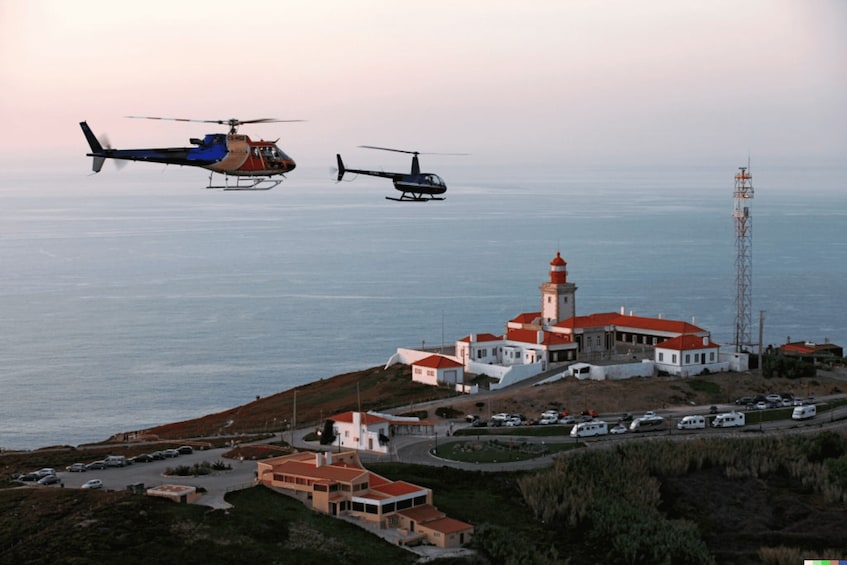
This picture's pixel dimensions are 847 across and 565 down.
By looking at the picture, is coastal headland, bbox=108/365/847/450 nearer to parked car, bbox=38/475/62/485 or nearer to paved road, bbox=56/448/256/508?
paved road, bbox=56/448/256/508

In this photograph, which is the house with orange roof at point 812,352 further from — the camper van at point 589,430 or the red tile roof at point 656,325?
the camper van at point 589,430

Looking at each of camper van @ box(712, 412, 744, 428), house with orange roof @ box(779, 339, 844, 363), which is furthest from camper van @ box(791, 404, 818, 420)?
house with orange roof @ box(779, 339, 844, 363)

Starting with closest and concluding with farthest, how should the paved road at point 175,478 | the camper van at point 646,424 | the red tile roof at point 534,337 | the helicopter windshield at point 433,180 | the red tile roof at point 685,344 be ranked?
the paved road at point 175,478, the camper van at point 646,424, the helicopter windshield at point 433,180, the red tile roof at point 685,344, the red tile roof at point 534,337

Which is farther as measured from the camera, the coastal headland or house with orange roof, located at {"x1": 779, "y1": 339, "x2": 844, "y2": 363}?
house with orange roof, located at {"x1": 779, "y1": 339, "x2": 844, "y2": 363}

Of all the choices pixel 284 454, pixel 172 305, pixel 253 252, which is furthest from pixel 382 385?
pixel 253 252

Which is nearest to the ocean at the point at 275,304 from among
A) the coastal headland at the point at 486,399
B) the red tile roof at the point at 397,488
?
the coastal headland at the point at 486,399

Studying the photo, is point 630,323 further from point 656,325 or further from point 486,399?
point 486,399
